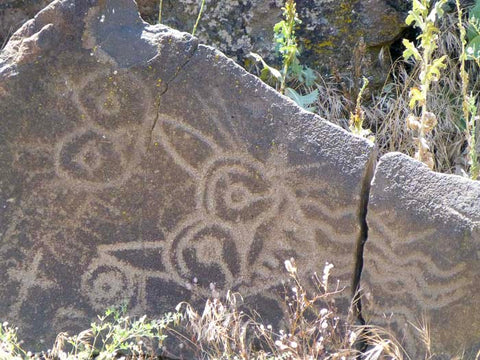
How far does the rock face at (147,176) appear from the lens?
2299mm

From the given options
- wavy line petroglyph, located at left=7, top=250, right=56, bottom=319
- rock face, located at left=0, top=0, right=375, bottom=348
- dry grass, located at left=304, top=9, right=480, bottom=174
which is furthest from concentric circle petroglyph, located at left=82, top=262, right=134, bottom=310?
dry grass, located at left=304, top=9, right=480, bottom=174

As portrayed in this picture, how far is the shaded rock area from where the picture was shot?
3.35 meters

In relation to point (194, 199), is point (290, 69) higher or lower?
lower

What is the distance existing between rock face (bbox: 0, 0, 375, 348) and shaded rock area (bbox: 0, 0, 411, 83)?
40.5 inches

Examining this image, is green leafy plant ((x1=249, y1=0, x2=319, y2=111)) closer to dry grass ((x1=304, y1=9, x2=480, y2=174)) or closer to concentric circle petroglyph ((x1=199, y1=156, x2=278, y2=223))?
dry grass ((x1=304, y1=9, x2=480, y2=174))

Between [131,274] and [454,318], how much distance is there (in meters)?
0.89

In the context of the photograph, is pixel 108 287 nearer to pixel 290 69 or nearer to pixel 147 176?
pixel 147 176

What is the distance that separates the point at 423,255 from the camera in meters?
2.25

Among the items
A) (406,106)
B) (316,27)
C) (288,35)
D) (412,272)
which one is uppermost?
(288,35)

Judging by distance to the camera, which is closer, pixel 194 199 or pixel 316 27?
pixel 194 199

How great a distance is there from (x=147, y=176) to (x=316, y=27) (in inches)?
51.1

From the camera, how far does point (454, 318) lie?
227 cm

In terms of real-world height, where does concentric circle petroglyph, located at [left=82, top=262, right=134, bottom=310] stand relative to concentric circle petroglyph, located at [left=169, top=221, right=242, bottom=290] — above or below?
below

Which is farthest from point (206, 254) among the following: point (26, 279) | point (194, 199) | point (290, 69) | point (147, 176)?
point (290, 69)
